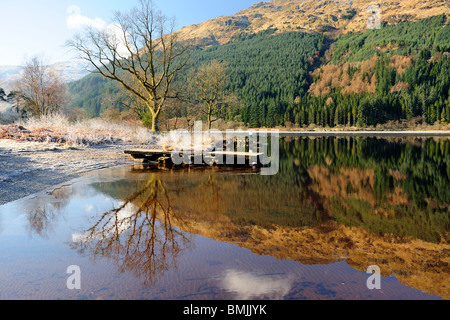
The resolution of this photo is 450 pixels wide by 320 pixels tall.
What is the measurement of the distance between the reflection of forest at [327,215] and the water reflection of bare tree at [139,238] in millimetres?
365

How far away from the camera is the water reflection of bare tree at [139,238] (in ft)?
16.6

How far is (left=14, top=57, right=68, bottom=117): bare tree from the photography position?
148 feet

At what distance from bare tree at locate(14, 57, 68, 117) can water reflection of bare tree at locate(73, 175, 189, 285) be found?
41.7 metres

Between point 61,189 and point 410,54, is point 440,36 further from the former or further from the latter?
point 61,189

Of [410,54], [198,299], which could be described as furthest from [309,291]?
[410,54]

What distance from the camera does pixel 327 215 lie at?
7.98m

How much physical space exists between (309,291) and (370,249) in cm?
210

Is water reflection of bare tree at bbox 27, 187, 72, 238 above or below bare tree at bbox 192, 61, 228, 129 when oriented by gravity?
below
